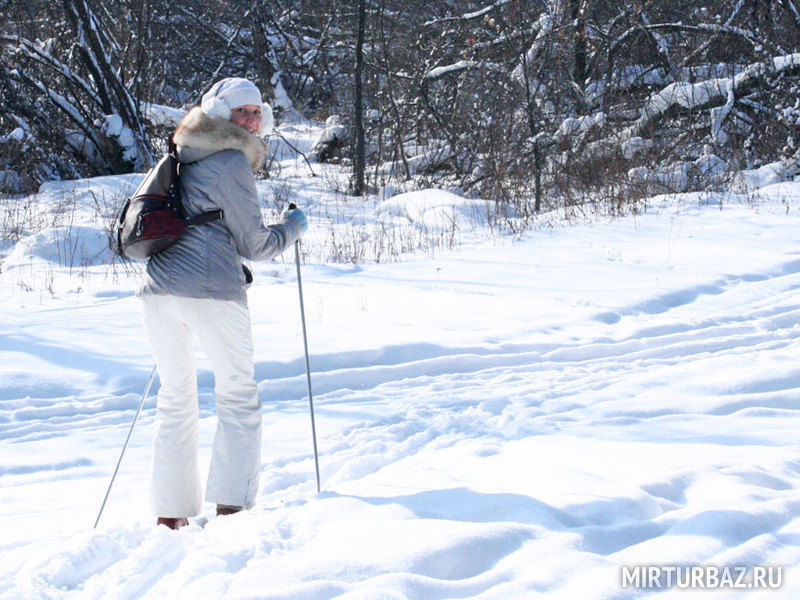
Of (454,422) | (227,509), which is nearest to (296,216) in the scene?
(227,509)

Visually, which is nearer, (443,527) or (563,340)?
(443,527)

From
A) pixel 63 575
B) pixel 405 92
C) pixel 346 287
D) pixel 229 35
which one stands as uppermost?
pixel 229 35

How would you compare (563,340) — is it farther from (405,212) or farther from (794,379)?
Result: (405,212)

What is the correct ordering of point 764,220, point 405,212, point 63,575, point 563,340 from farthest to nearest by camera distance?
point 405,212 < point 764,220 < point 563,340 < point 63,575

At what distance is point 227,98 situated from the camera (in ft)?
11.0

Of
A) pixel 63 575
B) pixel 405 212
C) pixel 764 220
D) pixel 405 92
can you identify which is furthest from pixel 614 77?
pixel 63 575

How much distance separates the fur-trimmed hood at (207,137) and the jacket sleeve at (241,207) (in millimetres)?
45

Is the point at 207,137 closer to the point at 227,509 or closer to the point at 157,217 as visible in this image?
the point at 157,217

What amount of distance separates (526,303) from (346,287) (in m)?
1.60

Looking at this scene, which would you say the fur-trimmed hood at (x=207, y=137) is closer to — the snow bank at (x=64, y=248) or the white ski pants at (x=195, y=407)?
the white ski pants at (x=195, y=407)

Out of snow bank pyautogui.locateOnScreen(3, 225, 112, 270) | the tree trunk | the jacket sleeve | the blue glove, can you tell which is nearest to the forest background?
the tree trunk

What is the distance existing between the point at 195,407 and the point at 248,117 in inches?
45.5

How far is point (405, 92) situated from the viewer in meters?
16.0

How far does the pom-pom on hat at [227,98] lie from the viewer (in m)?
A: 3.35
